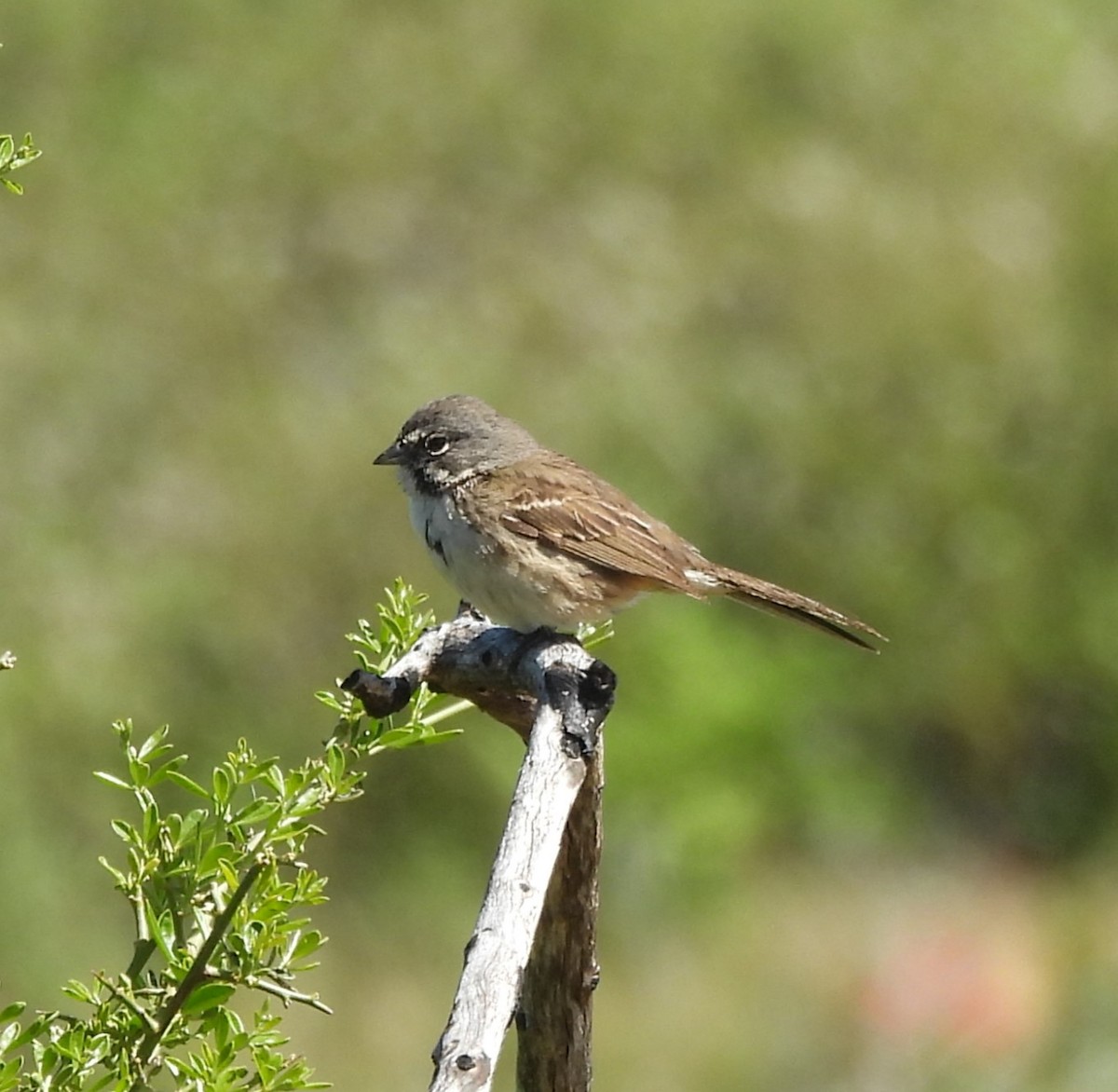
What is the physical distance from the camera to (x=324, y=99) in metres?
11.7

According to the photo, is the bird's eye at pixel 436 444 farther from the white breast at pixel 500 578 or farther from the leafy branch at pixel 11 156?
the leafy branch at pixel 11 156

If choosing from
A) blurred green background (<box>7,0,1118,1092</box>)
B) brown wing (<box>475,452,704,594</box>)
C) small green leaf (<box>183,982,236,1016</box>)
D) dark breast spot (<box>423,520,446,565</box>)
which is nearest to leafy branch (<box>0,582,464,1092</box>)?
small green leaf (<box>183,982,236,1016</box>)

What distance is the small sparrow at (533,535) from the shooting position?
4.64m

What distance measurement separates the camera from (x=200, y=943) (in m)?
2.42

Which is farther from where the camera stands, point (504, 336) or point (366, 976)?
point (504, 336)

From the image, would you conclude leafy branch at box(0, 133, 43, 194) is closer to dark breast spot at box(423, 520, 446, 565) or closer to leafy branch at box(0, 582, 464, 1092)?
leafy branch at box(0, 582, 464, 1092)

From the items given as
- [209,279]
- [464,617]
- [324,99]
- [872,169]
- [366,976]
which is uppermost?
[872,169]

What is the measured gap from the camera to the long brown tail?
4.69 metres

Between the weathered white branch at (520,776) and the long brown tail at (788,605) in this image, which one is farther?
the long brown tail at (788,605)

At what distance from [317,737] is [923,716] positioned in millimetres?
3267

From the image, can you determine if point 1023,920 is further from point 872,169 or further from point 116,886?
point 116,886

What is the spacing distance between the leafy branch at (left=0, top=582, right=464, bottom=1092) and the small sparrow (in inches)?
82.8

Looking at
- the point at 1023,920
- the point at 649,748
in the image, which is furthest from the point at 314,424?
the point at 1023,920

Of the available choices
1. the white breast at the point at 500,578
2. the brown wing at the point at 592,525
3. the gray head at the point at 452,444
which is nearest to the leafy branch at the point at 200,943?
the white breast at the point at 500,578
